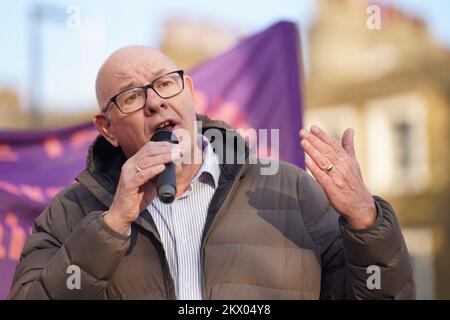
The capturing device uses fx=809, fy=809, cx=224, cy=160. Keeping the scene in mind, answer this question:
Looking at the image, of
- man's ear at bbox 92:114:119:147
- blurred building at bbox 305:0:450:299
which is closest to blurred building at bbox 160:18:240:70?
blurred building at bbox 305:0:450:299

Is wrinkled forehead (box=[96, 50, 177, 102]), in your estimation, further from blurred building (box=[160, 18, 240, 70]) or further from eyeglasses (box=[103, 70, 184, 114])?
blurred building (box=[160, 18, 240, 70])

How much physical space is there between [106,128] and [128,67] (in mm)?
329

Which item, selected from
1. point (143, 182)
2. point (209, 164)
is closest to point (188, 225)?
point (209, 164)

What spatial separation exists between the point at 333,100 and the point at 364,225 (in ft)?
59.5

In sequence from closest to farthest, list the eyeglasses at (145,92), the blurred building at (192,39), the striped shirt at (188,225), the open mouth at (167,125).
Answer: the striped shirt at (188,225)
the open mouth at (167,125)
the eyeglasses at (145,92)
the blurred building at (192,39)

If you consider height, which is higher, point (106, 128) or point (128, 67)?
point (128, 67)

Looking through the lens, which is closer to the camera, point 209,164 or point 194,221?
point 194,221

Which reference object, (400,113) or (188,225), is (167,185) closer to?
(188,225)

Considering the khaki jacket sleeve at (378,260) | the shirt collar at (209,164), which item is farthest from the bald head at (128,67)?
the khaki jacket sleeve at (378,260)

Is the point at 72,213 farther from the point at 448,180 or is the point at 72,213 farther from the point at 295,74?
the point at 448,180

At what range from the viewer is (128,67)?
130 inches

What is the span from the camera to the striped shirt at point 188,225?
2924mm

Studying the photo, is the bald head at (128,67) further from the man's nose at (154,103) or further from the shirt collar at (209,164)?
the shirt collar at (209,164)

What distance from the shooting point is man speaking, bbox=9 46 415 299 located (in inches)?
105
